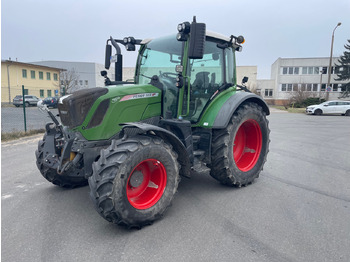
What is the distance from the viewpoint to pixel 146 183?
3.36 metres

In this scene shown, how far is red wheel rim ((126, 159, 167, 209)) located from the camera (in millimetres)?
3168

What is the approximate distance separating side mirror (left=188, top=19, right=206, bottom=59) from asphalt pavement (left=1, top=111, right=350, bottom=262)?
2.01m

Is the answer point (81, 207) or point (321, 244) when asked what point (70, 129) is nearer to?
point (81, 207)

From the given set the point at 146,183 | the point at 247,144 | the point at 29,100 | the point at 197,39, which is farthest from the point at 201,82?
the point at 29,100

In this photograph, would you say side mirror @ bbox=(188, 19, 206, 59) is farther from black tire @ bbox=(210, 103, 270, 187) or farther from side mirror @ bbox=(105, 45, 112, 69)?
side mirror @ bbox=(105, 45, 112, 69)

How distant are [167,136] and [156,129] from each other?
0.95 ft

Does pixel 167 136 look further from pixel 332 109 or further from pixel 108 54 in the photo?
pixel 332 109

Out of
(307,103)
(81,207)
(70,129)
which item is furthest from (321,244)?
(307,103)

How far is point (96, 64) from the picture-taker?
57.0 meters

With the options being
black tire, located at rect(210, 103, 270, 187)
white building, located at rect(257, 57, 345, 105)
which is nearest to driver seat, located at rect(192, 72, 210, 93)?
black tire, located at rect(210, 103, 270, 187)

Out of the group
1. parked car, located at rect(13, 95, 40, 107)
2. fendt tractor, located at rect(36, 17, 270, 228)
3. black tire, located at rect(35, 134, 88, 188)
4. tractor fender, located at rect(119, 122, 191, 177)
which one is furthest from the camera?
parked car, located at rect(13, 95, 40, 107)

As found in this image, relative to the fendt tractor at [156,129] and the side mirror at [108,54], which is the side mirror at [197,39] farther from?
the side mirror at [108,54]

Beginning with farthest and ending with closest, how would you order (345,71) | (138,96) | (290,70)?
1. (290,70)
2. (345,71)
3. (138,96)

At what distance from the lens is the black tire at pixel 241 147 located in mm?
4066
